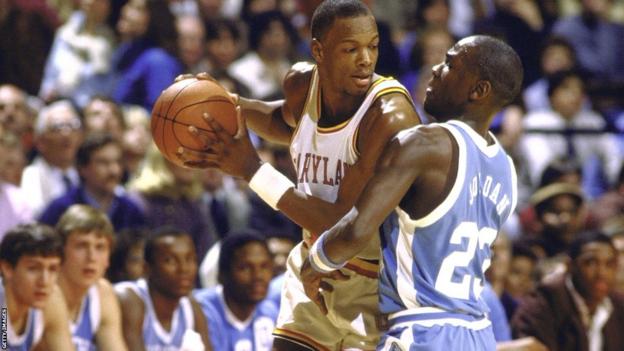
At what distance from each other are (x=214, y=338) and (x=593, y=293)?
2.40m

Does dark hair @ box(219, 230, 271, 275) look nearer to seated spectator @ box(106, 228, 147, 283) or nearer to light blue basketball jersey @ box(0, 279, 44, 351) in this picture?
seated spectator @ box(106, 228, 147, 283)

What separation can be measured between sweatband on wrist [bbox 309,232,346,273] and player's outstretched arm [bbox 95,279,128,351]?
8.72 feet

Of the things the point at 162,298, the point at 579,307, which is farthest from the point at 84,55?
the point at 579,307

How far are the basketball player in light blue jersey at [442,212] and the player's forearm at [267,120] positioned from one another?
102cm

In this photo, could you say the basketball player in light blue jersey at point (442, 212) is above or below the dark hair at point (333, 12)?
below

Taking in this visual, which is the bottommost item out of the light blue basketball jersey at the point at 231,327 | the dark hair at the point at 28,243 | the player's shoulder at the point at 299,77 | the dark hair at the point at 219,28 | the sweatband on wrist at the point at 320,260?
the light blue basketball jersey at the point at 231,327

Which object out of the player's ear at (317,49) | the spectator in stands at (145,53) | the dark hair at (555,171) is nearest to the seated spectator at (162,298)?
the player's ear at (317,49)

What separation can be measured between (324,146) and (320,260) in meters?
0.64

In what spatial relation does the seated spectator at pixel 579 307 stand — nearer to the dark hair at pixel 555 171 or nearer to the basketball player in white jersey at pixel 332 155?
the dark hair at pixel 555 171

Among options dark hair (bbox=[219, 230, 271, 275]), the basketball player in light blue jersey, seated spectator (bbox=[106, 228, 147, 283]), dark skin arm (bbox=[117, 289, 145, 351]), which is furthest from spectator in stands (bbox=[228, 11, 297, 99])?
the basketball player in light blue jersey

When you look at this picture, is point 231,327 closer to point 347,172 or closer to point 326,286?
point 326,286

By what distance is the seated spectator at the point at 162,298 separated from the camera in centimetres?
707

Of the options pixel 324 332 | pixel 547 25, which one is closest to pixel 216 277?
pixel 324 332

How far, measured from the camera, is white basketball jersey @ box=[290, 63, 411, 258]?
188 inches
